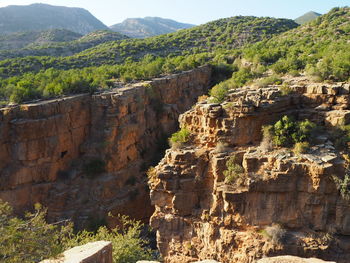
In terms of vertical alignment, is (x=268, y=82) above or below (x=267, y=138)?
above

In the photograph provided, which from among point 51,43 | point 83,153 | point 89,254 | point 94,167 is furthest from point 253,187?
point 51,43

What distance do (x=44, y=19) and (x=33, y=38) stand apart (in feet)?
177

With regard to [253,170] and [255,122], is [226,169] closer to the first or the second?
[253,170]

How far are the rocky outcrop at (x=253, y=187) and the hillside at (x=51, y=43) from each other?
105 ft

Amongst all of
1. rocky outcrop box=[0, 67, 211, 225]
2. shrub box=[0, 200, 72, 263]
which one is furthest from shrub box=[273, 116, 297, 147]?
rocky outcrop box=[0, 67, 211, 225]

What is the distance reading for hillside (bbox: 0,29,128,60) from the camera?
40.1 meters

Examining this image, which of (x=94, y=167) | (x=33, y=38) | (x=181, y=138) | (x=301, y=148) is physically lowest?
(x=94, y=167)

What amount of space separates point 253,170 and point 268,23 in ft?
126

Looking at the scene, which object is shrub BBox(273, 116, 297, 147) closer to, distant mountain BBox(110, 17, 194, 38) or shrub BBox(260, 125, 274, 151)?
shrub BBox(260, 125, 274, 151)

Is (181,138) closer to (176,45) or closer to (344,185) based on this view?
(344,185)

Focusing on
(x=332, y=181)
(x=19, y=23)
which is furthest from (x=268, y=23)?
(x=19, y=23)

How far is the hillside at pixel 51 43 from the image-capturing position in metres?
40.1

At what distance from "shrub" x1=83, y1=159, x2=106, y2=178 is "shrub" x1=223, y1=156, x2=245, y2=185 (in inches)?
403

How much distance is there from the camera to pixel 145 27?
501ft
